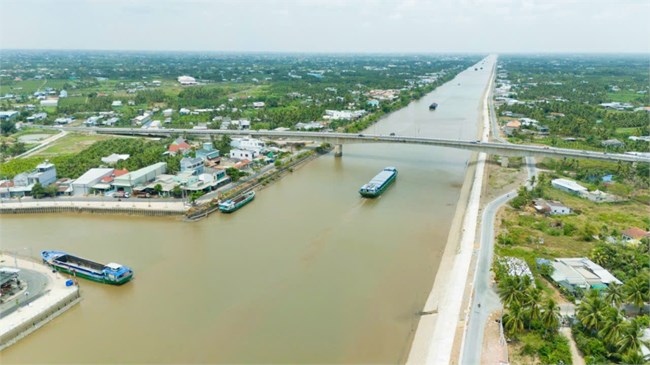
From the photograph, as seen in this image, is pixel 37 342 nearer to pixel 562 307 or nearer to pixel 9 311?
pixel 9 311

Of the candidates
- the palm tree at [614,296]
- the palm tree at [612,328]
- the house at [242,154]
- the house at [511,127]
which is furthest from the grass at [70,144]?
the house at [511,127]

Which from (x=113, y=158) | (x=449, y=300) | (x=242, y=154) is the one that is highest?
(x=242, y=154)

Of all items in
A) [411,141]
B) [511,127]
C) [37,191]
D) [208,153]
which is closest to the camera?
[37,191]

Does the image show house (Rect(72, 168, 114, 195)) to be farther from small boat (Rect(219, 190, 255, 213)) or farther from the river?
small boat (Rect(219, 190, 255, 213))

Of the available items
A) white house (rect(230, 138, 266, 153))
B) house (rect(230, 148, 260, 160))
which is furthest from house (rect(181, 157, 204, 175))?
white house (rect(230, 138, 266, 153))

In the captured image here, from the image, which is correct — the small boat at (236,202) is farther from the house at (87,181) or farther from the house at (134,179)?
the house at (87,181)

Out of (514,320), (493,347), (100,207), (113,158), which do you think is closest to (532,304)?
(514,320)

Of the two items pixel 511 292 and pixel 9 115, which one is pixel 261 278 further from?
pixel 9 115
